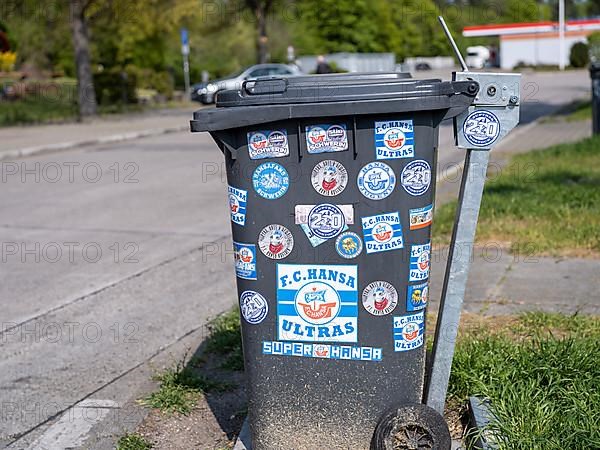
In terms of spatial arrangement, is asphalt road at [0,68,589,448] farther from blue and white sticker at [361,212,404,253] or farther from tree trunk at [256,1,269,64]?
tree trunk at [256,1,269,64]

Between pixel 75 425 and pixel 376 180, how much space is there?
207cm

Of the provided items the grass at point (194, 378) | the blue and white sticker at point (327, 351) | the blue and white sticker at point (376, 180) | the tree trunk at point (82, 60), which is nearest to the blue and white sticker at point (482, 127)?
the blue and white sticker at point (376, 180)

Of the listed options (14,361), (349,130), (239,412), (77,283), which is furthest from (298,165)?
(77,283)

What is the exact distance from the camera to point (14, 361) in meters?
5.41

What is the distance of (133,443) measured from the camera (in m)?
4.07

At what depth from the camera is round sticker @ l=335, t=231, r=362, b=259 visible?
3.48 metres

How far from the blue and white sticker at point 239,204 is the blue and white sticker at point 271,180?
0.08 meters

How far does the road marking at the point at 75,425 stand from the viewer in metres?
4.22

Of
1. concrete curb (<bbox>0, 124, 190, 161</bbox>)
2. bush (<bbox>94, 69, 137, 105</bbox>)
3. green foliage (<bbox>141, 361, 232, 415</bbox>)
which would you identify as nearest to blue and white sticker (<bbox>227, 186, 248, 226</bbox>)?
green foliage (<bbox>141, 361, 232, 415</bbox>)

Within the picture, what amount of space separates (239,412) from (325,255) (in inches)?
51.1

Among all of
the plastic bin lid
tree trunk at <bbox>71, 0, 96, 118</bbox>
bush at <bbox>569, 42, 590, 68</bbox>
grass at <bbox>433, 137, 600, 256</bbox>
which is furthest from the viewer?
bush at <bbox>569, 42, 590, 68</bbox>

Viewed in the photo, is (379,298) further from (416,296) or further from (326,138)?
(326,138)

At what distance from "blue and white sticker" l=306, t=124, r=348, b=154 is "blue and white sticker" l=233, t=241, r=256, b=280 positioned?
462mm

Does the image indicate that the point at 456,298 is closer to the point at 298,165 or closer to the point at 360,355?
the point at 360,355
